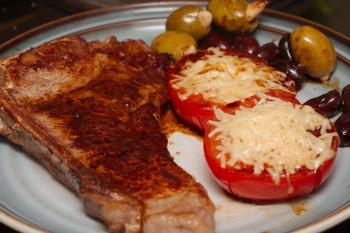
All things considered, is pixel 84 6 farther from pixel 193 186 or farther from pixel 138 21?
pixel 193 186

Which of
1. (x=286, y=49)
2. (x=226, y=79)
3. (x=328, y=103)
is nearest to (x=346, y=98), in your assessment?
(x=328, y=103)

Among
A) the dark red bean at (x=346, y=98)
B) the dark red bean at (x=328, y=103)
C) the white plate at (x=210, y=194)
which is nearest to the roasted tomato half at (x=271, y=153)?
the white plate at (x=210, y=194)

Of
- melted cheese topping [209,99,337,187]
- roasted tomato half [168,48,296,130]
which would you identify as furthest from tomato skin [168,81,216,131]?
melted cheese topping [209,99,337,187]

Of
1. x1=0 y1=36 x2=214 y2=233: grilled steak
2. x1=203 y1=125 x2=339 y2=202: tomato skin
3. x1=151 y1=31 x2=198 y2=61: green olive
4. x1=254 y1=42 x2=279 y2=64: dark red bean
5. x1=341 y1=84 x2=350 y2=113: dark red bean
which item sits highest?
x1=0 y1=36 x2=214 y2=233: grilled steak

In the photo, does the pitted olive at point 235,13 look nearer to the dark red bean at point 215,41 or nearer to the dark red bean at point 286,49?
the dark red bean at point 215,41

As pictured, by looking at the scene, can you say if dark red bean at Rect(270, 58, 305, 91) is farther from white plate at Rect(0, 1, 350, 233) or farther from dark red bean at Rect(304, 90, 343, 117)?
dark red bean at Rect(304, 90, 343, 117)
